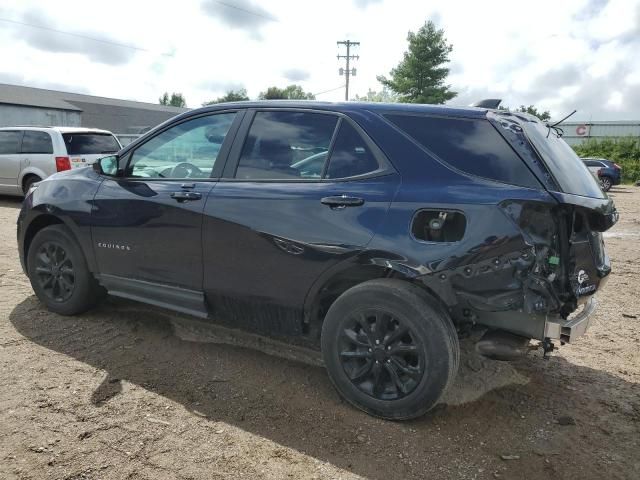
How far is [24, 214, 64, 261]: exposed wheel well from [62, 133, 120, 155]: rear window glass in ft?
22.3

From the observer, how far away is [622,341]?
4.17 m

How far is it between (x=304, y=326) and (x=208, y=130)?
1.58 metres

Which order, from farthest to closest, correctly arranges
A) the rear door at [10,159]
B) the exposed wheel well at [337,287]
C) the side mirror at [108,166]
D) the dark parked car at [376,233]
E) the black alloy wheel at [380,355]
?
the rear door at [10,159] < the side mirror at [108,166] < the exposed wheel well at [337,287] < the black alloy wheel at [380,355] < the dark parked car at [376,233]

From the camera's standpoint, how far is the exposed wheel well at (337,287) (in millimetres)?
2926

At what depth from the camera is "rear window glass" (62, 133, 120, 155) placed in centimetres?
1054

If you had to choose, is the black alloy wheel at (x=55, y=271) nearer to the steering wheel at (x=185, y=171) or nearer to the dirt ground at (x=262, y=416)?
the dirt ground at (x=262, y=416)

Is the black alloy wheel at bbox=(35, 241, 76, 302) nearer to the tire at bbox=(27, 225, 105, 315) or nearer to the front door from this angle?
the tire at bbox=(27, 225, 105, 315)

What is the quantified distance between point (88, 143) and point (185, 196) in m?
8.45

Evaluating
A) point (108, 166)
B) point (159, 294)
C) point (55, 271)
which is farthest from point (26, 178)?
point (159, 294)

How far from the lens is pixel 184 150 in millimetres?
3791

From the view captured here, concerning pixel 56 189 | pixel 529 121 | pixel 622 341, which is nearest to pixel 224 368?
pixel 56 189

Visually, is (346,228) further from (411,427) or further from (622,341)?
(622,341)

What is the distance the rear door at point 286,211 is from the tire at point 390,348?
0.95ft

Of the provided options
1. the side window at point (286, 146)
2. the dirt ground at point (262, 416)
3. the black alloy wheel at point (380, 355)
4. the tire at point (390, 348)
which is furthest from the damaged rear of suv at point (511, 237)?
the side window at point (286, 146)
